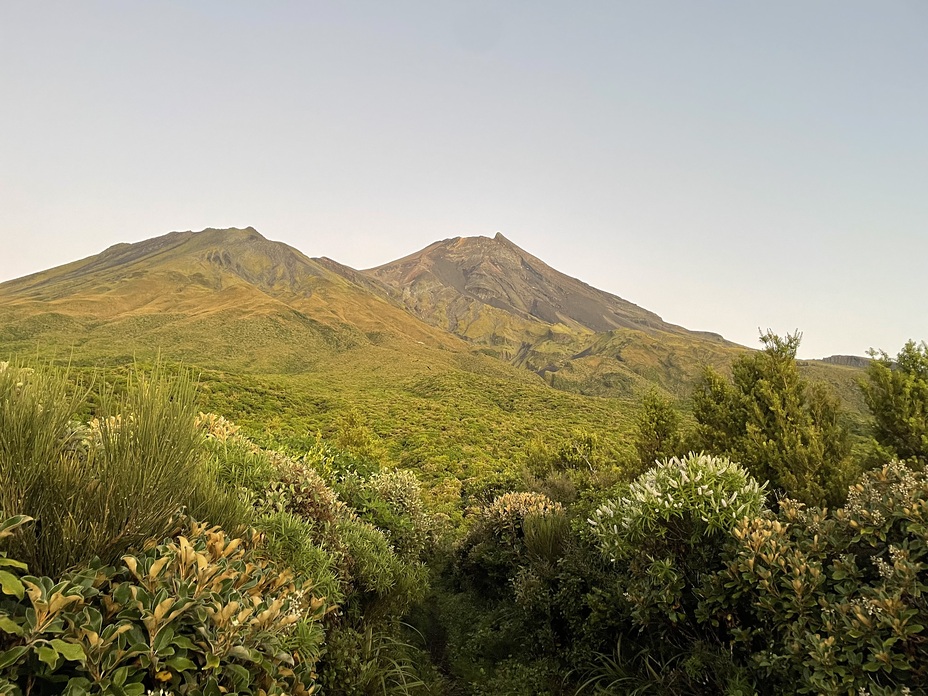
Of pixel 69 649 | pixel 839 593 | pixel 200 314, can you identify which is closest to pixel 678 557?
pixel 839 593

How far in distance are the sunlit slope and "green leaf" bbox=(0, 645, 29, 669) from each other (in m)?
48.6

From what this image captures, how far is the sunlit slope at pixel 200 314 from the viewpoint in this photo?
254 feet

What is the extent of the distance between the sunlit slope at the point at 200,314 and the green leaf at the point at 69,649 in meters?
48.5

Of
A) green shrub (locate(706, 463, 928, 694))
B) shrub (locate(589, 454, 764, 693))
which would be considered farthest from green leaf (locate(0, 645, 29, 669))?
shrub (locate(589, 454, 764, 693))

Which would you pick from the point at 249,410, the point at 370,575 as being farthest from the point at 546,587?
the point at 249,410

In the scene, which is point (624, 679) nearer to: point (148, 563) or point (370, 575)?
point (370, 575)

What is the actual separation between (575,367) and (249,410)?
117 metres

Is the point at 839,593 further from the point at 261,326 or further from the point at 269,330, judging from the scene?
the point at 261,326

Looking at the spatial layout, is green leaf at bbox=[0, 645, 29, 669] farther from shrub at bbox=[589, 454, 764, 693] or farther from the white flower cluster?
the white flower cluster

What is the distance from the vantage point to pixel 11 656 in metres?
1.62

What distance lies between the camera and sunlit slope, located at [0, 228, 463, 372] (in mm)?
77338

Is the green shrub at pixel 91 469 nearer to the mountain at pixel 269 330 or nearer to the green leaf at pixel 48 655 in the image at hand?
the green leaf at pixel 48 655

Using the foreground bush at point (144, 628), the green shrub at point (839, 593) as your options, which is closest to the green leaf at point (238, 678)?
the foreground bush at point (144, 628)

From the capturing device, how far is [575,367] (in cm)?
13925
